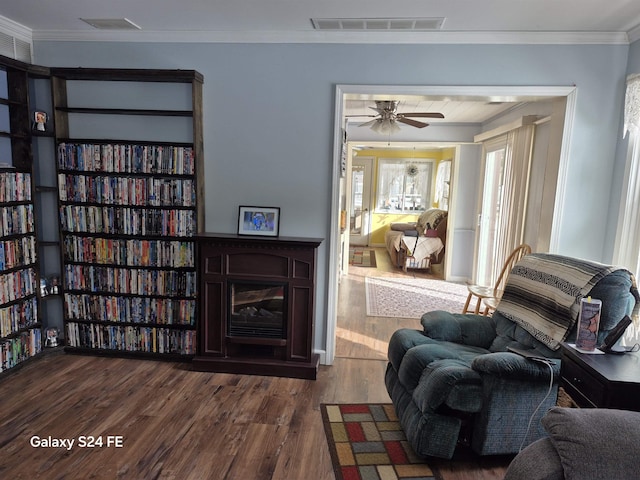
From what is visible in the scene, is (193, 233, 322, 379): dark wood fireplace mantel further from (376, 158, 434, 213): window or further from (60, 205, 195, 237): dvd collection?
(376, 158, 434, 213): window

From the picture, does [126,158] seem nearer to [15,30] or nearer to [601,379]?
[15,30]

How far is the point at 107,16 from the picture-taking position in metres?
2.79

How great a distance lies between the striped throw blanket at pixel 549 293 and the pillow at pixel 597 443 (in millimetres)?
1014

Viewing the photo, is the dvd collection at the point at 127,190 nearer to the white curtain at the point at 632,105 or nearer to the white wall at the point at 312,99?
the white wall at the point at 312,99

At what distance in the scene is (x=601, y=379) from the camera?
1608mm

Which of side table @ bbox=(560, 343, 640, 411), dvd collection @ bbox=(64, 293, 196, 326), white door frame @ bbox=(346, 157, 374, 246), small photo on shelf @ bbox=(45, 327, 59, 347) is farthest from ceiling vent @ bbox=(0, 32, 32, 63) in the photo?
white door frame @ bbox=(346, 157, 374, 246)

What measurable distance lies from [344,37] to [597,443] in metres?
2.77

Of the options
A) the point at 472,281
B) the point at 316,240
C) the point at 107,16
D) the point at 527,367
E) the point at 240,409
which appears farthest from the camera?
the point at 472,281

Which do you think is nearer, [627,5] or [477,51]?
[627,5]

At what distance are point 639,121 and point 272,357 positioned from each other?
2.90 metres

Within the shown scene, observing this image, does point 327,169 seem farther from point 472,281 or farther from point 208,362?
point 472,281

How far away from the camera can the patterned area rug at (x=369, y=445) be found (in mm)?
2045

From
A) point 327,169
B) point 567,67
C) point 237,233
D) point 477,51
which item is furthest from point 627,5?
point 237,233

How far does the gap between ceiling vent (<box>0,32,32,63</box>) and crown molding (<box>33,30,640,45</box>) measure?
110 mm
